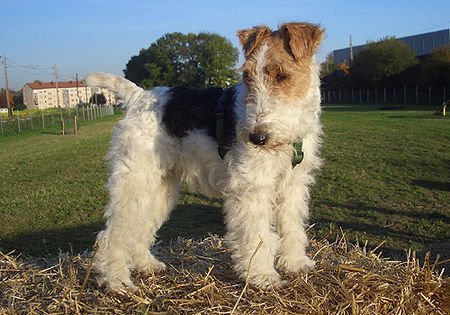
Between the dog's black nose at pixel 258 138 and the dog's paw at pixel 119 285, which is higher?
the dog's black nose at pixel 258 138

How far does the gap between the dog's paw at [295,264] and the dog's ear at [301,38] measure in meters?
1.79

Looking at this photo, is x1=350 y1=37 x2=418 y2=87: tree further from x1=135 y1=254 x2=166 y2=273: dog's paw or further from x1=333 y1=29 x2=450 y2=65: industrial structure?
x1=135 y1=254 x2=166 y2=273: dog's paw

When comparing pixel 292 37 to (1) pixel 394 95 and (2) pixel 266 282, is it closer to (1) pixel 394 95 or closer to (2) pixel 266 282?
(2) pixel 266 282

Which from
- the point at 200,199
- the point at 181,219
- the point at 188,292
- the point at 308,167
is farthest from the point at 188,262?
the point at 200,199

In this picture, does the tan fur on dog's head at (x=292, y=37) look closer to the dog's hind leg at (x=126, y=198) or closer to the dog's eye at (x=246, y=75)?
the dog's eye at (x=246, y=75)

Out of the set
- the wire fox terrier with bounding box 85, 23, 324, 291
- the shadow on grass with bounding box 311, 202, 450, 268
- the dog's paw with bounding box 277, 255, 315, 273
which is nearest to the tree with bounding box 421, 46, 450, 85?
the shadow on grass with bounding box 311, 202, 450, 268

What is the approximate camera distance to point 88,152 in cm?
1634

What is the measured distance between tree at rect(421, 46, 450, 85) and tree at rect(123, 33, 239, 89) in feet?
64.5

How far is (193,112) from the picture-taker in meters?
3.58

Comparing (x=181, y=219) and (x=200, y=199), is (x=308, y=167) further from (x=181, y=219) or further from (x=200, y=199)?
(x=200, y=199)

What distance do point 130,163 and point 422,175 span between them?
8324 mm

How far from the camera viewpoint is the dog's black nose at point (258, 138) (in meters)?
2.66

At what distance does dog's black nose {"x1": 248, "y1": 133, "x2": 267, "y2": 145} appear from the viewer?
2.66m

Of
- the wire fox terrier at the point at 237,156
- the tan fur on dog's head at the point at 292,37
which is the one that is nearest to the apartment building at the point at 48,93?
the wire fox terrier at the point at 237,156
